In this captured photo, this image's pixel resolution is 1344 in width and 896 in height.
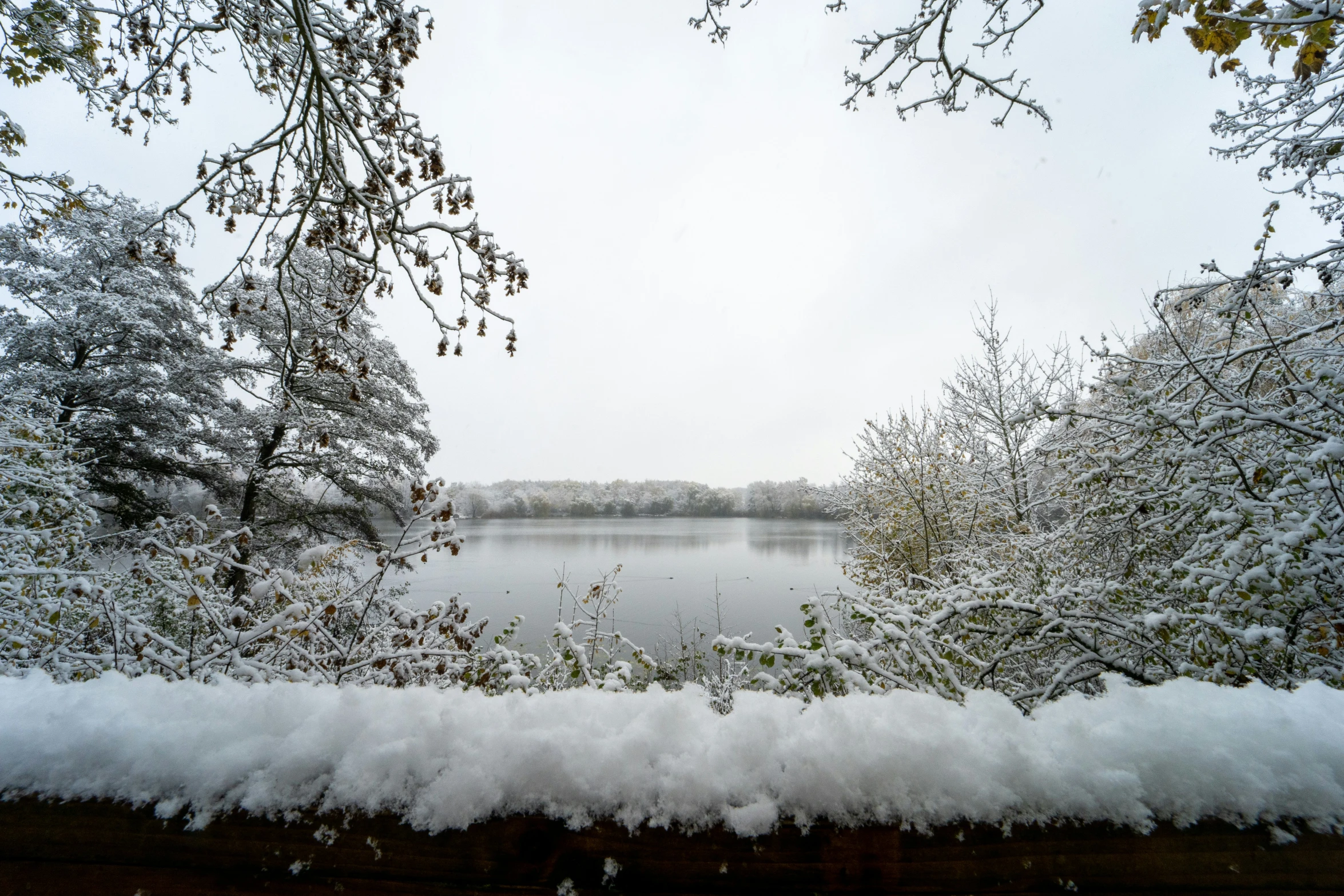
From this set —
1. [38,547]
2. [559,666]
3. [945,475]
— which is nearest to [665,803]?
[559,666]

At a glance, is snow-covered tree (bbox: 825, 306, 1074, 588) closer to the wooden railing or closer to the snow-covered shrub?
the snow-covered shrub

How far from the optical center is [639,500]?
6388 cm

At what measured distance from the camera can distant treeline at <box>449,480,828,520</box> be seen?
5359cm

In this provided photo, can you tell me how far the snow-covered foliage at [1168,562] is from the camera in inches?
89.1

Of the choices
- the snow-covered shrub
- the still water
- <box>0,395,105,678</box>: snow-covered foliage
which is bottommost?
the still water

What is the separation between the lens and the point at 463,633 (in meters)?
3.97

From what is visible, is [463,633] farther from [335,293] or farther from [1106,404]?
[1106,404]

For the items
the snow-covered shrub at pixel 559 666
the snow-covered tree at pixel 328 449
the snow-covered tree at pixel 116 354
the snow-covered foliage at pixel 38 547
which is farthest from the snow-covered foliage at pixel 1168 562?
the snow-covered tree at pixel 116 354

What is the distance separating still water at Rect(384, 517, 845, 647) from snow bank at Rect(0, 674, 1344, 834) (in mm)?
4140

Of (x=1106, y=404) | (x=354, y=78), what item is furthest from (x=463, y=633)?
(x=1106, y=404)

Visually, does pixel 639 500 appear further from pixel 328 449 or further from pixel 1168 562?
pixel 1168 562

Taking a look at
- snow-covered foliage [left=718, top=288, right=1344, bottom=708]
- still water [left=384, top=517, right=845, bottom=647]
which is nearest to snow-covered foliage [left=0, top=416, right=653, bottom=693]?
still water [left=384, top=517, right=845, bottom=647]

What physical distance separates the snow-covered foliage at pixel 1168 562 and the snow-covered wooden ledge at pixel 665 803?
139 centimetres

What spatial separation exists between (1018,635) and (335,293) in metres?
5.09
